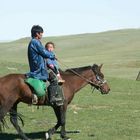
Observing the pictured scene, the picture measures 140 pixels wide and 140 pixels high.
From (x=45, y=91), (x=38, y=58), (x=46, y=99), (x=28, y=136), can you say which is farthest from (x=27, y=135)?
(x=38, y=58)

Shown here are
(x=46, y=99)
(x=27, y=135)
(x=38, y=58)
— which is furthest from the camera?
(x=27, y=135)

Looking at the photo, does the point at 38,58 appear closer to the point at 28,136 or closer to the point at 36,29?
the point at 36,29

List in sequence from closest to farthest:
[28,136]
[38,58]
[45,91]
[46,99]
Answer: [38,58], [45,91], [46,99], [28,136]

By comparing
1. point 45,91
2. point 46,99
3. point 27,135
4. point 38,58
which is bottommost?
point 27,135

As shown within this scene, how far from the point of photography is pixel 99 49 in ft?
302

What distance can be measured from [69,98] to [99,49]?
78.5 m

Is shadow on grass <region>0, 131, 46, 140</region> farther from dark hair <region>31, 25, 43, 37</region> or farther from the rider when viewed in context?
dark hair <region>31, 25, 43, 37</region>

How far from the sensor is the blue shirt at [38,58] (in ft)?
43.2

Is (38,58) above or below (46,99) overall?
above

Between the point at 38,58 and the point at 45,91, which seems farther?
the point at 45,91

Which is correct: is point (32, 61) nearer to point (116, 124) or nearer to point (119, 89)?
point (116, 124)

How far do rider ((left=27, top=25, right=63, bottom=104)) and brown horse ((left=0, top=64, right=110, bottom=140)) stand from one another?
1.12ft

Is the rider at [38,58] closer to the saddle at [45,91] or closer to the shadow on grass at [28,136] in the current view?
the saddle at [45,91]

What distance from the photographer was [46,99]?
1369 cm
